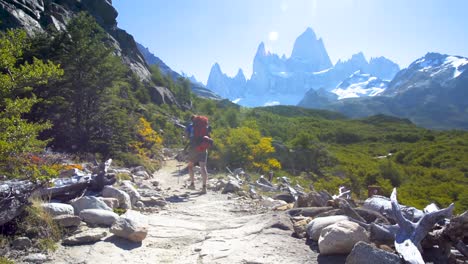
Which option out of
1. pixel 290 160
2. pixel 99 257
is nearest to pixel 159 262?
pixel 99 257

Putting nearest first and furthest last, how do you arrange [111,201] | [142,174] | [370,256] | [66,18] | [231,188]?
[370,256]
[111,201]
[231,188]
[142,174]
[66,18]

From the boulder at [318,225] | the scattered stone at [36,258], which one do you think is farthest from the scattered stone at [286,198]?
the scattered stone at [36,258]

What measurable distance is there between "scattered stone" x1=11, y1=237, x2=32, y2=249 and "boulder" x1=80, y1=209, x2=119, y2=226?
1.19 meters

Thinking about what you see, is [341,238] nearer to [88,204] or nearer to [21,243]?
[21,243]

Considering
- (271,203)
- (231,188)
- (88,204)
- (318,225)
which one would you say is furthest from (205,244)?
(231,188)

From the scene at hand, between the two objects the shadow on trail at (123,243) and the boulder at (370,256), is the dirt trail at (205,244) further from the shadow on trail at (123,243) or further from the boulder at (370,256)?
the boulder at (370,256)

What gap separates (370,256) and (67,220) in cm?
456

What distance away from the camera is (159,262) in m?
4.80

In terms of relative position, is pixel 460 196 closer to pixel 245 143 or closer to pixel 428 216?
pixel 245 143

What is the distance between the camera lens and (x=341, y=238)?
4316 mm

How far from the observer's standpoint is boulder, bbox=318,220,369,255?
14.1 feet

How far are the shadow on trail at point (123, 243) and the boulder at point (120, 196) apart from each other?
1.95m

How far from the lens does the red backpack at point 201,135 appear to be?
34.9 ft

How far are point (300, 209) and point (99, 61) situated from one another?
15403mm
